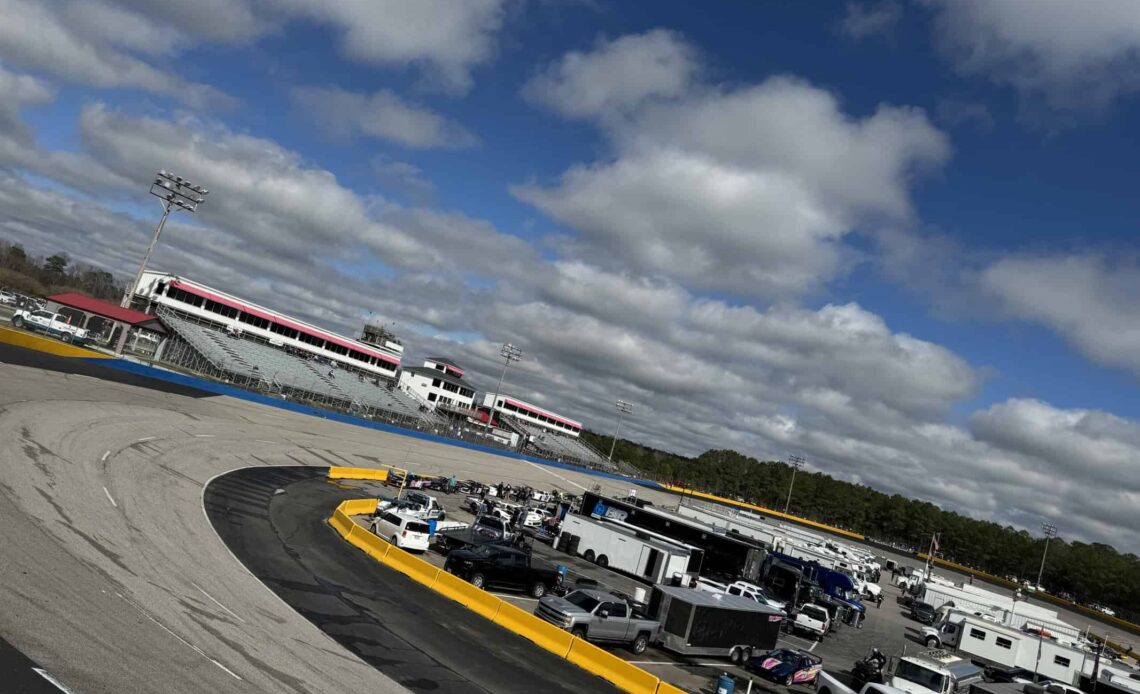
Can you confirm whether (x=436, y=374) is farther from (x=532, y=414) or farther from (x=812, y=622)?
(x=812, y=622)

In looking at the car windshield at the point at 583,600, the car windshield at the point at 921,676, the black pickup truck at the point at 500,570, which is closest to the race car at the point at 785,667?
the car windshield at the point at 921,676

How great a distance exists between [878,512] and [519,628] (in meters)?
158

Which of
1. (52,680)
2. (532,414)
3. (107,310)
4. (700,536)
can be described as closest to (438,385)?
(532,414)

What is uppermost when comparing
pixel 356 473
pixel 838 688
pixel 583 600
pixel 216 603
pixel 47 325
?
pixel 47 325

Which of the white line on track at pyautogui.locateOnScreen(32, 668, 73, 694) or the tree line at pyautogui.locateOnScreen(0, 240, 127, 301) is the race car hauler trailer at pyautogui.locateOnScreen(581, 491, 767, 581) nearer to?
the white line on track at pyautogui.locateOnScreen(32, 668, 73, 694)

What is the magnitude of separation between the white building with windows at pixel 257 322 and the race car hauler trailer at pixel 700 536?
63246mm

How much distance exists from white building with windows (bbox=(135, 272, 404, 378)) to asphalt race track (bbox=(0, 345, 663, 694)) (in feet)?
174

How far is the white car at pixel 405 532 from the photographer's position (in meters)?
29.2

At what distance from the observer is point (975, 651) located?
41.8m

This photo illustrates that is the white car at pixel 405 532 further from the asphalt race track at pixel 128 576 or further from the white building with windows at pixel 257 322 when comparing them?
the white building with windows at pixel 257 322

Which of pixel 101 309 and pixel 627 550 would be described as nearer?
pixel 627 550

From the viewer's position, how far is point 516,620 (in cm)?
2112

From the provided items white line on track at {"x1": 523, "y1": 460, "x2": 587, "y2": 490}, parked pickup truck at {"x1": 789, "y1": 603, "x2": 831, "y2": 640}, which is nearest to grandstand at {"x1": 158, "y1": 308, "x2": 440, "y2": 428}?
white line on track at {"x1": 523, "y1": 460, "x2": 587, "y2": 490}

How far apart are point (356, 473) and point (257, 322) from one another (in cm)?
5754
